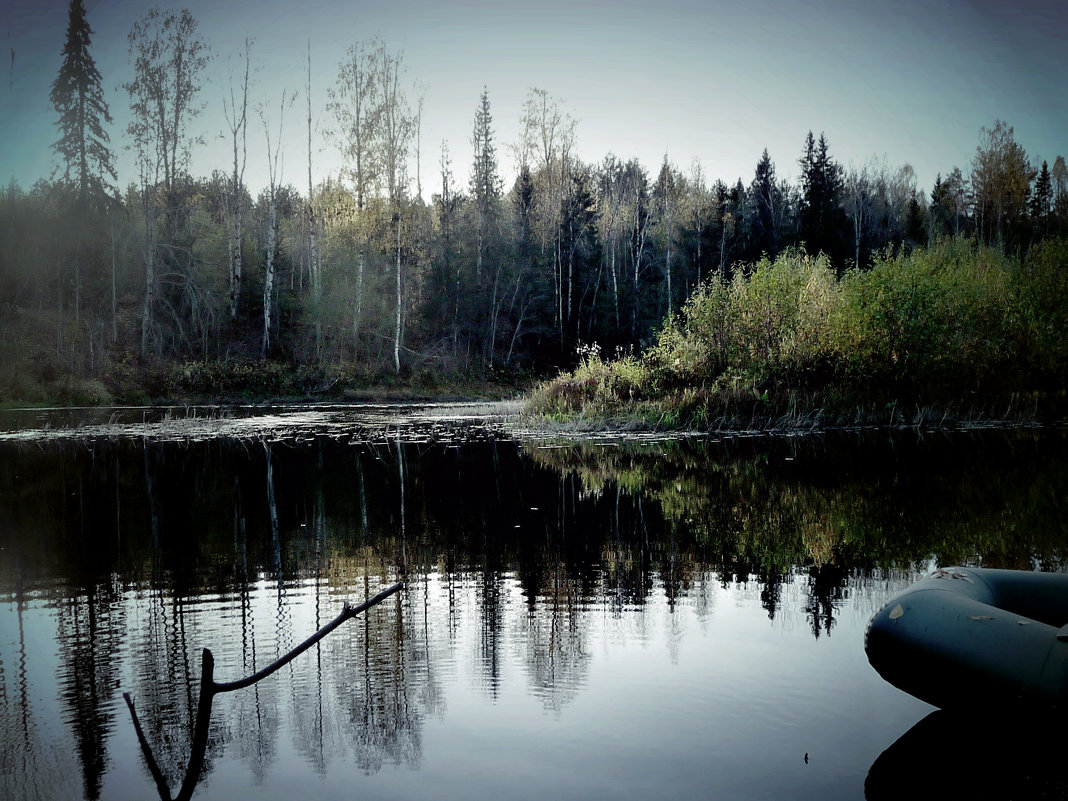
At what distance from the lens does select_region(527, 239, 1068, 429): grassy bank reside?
25500 millimetres

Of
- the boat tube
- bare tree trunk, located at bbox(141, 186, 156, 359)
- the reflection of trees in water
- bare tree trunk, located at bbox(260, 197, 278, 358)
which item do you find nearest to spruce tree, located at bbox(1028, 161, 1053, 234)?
bare tree trunk, located at bbox(260, 197, 278, 358)

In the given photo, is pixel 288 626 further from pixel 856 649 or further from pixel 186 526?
pixel 186 526

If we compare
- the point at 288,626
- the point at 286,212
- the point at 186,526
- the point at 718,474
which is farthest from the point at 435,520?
the point at 286,212

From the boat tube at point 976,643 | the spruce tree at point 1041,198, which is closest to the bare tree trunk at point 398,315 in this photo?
the boat tube at point 976,643

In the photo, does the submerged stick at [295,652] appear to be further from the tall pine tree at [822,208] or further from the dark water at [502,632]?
the tall pine tree at [822,208]

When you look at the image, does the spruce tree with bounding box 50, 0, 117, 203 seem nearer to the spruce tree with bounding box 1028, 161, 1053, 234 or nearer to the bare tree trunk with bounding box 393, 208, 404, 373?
the bare tree trunk with bounding box 393, 208, 404, 373

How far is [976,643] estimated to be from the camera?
479cm

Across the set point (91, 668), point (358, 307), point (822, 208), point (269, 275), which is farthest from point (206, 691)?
point (822, 208)

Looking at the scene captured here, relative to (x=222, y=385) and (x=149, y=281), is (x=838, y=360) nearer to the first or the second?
(x=222, y=385)

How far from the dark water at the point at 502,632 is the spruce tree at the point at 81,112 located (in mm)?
37560

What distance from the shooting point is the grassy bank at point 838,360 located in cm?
2550

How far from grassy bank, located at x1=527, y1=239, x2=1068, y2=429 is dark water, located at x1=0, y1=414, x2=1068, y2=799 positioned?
9.42 metres

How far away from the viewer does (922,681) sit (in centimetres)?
504

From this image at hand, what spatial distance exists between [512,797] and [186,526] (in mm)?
9349
